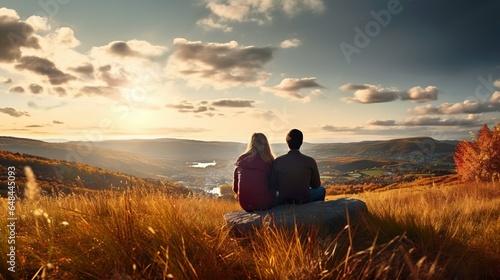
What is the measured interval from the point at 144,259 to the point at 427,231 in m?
4.50

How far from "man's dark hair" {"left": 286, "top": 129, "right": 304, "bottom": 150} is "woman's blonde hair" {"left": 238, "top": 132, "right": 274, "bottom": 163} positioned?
1.96 ft

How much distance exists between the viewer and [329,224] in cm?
724

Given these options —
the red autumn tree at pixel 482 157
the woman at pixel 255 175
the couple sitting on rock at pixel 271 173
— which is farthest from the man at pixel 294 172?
the red autumn tree at pixel 482 157

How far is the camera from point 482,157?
41.0m

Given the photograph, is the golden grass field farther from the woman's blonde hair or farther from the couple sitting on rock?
the woman's blonde hair

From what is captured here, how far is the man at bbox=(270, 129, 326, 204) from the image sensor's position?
28.0 ft

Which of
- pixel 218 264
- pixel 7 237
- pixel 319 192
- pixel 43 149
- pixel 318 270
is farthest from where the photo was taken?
pixel 43 149

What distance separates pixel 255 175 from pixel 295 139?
1292 mm

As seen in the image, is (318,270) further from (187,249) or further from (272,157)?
(272,157)

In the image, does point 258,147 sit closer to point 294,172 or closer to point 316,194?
point 294,172

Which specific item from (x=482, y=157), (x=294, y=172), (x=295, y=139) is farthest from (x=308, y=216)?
(x=482, y=157)

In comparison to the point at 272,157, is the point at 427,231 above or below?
below

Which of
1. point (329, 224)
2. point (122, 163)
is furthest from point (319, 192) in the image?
point (122, 163)

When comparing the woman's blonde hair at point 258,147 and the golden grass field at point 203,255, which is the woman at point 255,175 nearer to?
the woman's blonde hair at point 258,147
